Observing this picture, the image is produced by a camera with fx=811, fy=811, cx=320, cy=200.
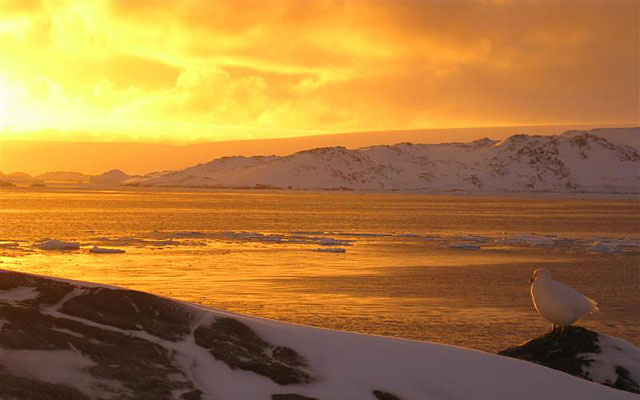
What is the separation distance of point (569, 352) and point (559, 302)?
77 cm

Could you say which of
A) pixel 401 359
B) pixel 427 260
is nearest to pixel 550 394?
pixel 401 359

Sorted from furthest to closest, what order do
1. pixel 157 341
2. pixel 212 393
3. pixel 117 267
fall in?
pixel 117 267, pixel 157 341, pixel 212 393

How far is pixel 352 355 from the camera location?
31.9 ft

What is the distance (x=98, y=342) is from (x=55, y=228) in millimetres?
53837

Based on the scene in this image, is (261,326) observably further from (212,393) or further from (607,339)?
(607,339)

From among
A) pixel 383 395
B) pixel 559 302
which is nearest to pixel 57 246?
pixel 559 302

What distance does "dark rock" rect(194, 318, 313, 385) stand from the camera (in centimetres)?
895

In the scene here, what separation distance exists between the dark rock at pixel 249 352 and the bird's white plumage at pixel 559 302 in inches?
197

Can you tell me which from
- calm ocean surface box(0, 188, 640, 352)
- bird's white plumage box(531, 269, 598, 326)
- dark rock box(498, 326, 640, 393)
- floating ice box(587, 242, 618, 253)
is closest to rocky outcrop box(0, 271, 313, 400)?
dark rock box(498, 326, 640, 393)

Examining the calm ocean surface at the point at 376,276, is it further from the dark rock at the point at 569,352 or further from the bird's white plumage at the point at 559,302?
the bird's white plumage at the point at 559,302

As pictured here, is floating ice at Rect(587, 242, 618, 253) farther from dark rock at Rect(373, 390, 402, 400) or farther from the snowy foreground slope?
dark rock at Rect(373, 390, 402, 400)

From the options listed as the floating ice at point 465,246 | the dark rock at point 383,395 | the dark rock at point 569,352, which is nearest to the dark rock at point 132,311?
the dark rock at point 383,395

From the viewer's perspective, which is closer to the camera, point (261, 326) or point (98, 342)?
point (98, 342)

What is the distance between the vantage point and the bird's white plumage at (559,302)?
12609mm
